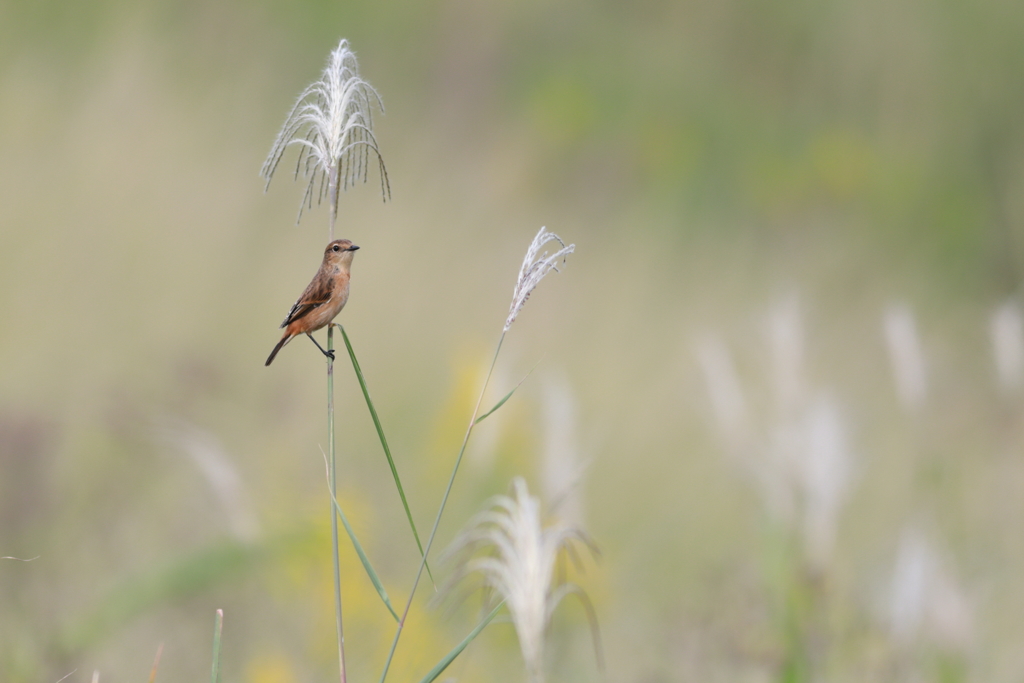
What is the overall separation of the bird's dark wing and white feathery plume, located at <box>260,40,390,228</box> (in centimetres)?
14

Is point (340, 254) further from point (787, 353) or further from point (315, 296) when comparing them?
point (787, 353)

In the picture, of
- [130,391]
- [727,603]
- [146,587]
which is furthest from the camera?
[130,391]

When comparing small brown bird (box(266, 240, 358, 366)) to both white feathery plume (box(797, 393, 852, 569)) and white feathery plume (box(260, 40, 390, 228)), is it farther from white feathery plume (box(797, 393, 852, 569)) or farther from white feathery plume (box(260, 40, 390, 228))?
white feathery plume (box(797, 393, 852, 569))

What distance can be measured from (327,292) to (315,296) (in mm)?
15

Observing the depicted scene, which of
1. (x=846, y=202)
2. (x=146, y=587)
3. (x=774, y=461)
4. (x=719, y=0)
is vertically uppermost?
(x=719, y=0)

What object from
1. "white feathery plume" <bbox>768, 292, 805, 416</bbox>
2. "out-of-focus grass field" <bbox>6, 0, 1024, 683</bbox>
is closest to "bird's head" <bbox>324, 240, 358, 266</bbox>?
"out-of-focus grass field" <bbox>6, 0, 1024, 683</bbox>

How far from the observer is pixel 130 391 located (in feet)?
9.57

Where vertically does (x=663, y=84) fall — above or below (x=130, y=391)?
above

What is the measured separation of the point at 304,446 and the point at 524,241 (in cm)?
178

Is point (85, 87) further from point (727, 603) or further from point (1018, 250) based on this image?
point (1018, 250)

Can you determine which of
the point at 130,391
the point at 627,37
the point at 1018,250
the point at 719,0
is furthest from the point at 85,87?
the point at 1018,250

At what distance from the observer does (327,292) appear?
100cm

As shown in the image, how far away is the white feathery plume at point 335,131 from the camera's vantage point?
79cm

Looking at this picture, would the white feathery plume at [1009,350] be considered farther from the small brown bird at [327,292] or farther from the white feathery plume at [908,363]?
the small brown bird at [327,292]
